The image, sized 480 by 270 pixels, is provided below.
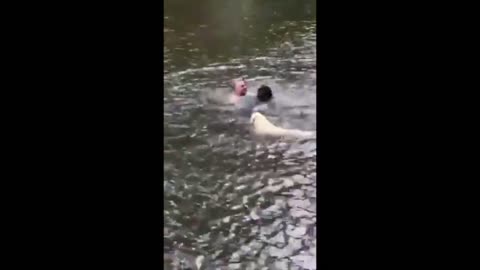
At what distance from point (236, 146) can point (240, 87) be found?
0.45ft

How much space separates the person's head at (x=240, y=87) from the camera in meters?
1.37

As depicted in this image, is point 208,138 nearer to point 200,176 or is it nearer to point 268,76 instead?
point 200,176

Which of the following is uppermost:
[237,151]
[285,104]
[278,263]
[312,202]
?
[285,104]

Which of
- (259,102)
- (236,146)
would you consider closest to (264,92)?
(259,102)

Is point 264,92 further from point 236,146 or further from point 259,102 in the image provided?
point 236,146

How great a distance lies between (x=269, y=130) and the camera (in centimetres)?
136

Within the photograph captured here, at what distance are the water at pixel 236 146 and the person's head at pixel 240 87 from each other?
16 millimetres

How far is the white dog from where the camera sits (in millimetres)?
1355

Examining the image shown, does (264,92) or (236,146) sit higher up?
(264,92)

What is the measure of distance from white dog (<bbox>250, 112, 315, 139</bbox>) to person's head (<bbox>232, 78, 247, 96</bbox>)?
2.2 inches

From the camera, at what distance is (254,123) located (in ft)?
4.47

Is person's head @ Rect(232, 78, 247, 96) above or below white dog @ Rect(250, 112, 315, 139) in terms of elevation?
above
